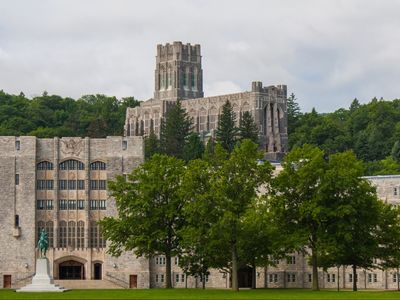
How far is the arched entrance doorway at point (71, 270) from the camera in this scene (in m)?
126

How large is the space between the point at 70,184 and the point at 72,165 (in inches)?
80.1

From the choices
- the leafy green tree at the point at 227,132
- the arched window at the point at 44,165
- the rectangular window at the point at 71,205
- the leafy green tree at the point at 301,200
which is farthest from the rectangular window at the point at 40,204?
the leafy green tree at the point at 227,132

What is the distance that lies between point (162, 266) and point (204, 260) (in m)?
24.5

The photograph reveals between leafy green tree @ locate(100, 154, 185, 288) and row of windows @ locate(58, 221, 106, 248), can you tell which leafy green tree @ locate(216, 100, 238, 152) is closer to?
row of windows @ locate(58, 221, 106, 248)

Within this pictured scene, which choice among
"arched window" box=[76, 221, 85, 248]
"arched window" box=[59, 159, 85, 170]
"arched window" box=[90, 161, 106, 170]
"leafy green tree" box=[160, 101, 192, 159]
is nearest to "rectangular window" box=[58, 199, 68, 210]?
"arched window" box=[76, 221, 85, 248]

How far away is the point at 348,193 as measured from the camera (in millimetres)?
94438

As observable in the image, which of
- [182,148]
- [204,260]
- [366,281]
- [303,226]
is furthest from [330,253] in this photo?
[182,148]

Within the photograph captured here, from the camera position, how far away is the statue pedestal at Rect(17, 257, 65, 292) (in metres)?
98.1

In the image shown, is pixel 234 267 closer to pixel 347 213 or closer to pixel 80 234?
pixel 347 213

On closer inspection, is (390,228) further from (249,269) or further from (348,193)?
(249,269)

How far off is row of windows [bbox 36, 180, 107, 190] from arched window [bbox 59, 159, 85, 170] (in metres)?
1.37

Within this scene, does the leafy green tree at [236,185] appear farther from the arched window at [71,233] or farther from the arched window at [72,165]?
the arched window at [71,233]

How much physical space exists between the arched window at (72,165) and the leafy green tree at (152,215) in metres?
21.2

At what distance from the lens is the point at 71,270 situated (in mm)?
127125
